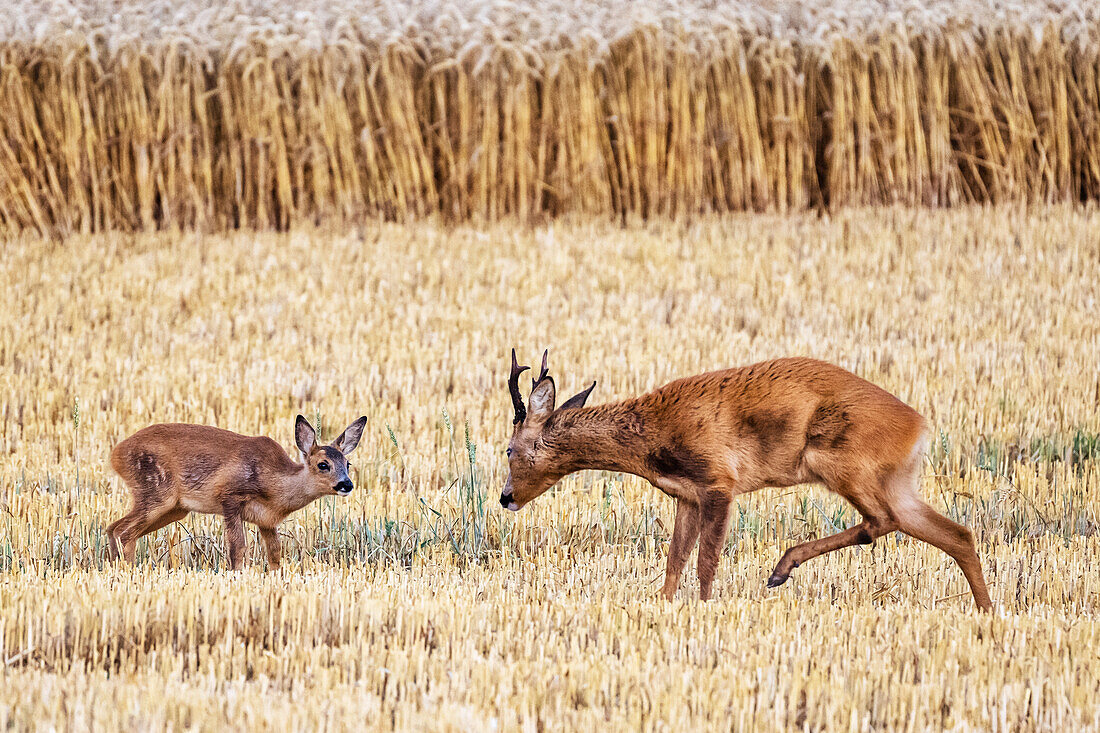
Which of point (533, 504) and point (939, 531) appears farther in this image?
point (533, 504)

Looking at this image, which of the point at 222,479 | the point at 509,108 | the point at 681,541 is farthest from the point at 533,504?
the point at 509,108

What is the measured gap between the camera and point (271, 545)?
6297 millimetres

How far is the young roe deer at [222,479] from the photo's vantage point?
6148 mm

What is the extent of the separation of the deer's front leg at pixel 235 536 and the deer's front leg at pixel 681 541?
1.94m

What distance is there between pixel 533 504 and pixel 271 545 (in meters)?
1.49

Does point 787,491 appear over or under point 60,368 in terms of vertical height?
under

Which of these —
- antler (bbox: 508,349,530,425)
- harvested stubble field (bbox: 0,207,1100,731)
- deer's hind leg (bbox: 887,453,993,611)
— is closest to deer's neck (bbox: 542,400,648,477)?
antler (bbox: 508,349,530,425)

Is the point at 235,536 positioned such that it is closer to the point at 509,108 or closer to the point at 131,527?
the point at 131,527

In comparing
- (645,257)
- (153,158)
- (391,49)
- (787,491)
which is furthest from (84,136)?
(787,491)

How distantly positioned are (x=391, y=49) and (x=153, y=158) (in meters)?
2.70

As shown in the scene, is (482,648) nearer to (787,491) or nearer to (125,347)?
(787,491)

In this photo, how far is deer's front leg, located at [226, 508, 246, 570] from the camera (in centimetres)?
611

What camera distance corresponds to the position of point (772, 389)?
5621mm

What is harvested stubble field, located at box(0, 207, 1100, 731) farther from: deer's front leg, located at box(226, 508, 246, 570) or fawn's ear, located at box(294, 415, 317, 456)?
fawn's ear, located at box(294, 415, 317, 456)
